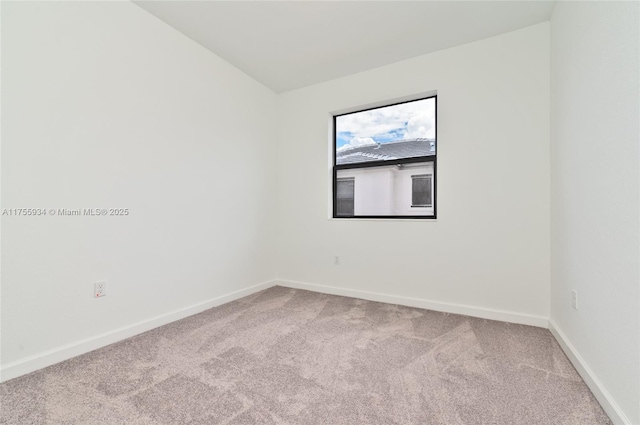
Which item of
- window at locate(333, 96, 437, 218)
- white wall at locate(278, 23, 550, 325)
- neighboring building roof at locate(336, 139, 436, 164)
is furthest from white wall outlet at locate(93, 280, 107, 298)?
neighboring building roof at locate(336, 139, 436, 164)

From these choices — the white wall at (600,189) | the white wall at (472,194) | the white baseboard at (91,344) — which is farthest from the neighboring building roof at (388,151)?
the white baseboard at (91,344)

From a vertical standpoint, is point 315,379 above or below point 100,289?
below

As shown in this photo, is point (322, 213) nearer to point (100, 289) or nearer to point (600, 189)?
point (100, 289)

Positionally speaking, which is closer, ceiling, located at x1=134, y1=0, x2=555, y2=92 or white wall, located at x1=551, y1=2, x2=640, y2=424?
white wall, located at x1=551, y1=2, x2=640, y2=424

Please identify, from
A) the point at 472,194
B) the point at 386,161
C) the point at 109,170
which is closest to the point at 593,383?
the point at 472,194

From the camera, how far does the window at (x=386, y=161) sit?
9.79ft

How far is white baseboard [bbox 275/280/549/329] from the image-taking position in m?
2.40

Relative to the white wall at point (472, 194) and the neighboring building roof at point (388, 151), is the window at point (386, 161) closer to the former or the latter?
the neighboring building roof at point (388, 151)

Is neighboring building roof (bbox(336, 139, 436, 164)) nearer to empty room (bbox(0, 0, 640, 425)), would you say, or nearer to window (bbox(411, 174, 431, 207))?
empty room (bbox(0, 0, 640, 425))

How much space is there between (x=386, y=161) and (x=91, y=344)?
10.3 feet

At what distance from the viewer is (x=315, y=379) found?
158cm

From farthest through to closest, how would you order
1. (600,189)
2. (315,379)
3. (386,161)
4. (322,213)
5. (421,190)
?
(322,213) → (386,161) → (421,190) → (315,379) → (600,189)

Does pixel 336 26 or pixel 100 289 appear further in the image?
pixel 336 26

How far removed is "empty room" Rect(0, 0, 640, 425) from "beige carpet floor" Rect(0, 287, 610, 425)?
0.05 ft
